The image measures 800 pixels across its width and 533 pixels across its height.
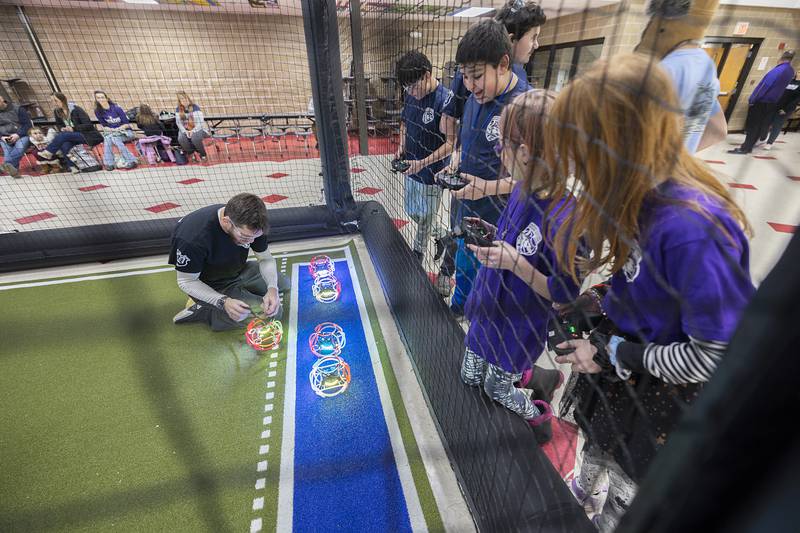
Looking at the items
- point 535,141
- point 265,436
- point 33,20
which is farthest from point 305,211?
point 33,20

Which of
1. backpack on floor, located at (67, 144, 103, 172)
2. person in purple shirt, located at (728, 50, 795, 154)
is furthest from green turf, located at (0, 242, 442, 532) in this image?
backpack on floor, located at (67, 144, 103, 172)

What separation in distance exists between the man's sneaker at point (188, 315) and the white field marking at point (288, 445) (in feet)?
1.91

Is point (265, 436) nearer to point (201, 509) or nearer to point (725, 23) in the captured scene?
point (201, 509)

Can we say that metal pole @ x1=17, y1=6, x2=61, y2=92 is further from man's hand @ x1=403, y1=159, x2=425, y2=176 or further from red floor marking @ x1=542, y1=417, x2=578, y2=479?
red floor marking @ x1=542, y1=417, x2=578, y2=479

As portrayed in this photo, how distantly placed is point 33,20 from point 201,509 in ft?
35.8

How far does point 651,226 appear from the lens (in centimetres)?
60

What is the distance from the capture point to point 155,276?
2822 mm

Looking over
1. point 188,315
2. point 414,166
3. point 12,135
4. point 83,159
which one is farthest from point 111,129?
point 414,166

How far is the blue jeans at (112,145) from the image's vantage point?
5.84 meters

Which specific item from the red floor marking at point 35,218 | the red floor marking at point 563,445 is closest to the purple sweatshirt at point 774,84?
the red floor marking at point 563,445

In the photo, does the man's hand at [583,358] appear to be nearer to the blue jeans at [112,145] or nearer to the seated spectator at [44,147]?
the blue jeans at [112,145]

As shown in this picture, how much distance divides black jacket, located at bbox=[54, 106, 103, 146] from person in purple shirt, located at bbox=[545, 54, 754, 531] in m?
7.43

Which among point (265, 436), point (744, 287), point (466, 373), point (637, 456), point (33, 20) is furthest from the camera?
point (33, 20)

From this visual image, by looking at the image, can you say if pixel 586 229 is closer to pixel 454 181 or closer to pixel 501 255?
pixel 501 255
